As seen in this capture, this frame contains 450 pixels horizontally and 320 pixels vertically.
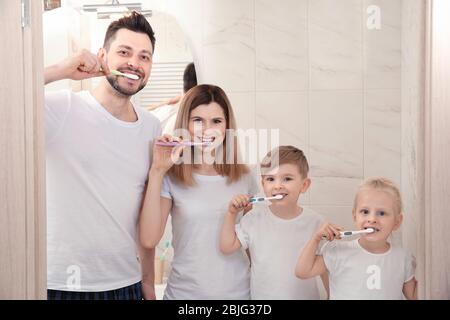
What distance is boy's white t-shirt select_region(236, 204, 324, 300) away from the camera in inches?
56.0

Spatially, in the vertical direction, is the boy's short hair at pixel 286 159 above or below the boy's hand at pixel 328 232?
above

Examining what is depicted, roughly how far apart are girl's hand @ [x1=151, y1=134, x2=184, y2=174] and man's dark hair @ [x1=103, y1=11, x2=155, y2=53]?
0.25 m

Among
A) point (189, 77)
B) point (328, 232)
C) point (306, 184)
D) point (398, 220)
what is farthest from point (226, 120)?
point (398, 220)

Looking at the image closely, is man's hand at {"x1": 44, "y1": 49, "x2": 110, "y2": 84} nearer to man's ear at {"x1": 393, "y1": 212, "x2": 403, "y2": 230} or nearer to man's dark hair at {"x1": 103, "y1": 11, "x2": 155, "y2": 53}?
man's dark hair at {"x1": 103, "y1": 11, "x2": 155, "y2": 53}

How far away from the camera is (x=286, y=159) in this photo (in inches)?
56.5

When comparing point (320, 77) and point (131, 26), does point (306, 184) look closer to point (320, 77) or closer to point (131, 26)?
point (320, 77)

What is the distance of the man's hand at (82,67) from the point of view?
1452 mm

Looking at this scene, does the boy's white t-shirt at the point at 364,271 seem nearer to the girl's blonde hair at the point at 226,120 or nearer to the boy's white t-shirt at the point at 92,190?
the girl's blonde hair at the point at 226,120

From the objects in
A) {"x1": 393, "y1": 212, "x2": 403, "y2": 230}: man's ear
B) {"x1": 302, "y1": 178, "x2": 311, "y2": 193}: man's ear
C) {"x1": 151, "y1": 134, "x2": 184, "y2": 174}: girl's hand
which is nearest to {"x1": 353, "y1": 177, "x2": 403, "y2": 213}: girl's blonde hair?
{"x1": 393, "y1": 212, "x2": 403, "y2": 230}: man's ear

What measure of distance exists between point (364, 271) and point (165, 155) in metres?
0.61

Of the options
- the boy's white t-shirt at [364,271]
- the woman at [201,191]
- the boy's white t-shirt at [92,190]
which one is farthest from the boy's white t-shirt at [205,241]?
the boy's white t-shirt at [364,271]

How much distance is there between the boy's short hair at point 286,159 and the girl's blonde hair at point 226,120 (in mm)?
58

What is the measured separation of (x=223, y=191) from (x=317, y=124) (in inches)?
12.1
